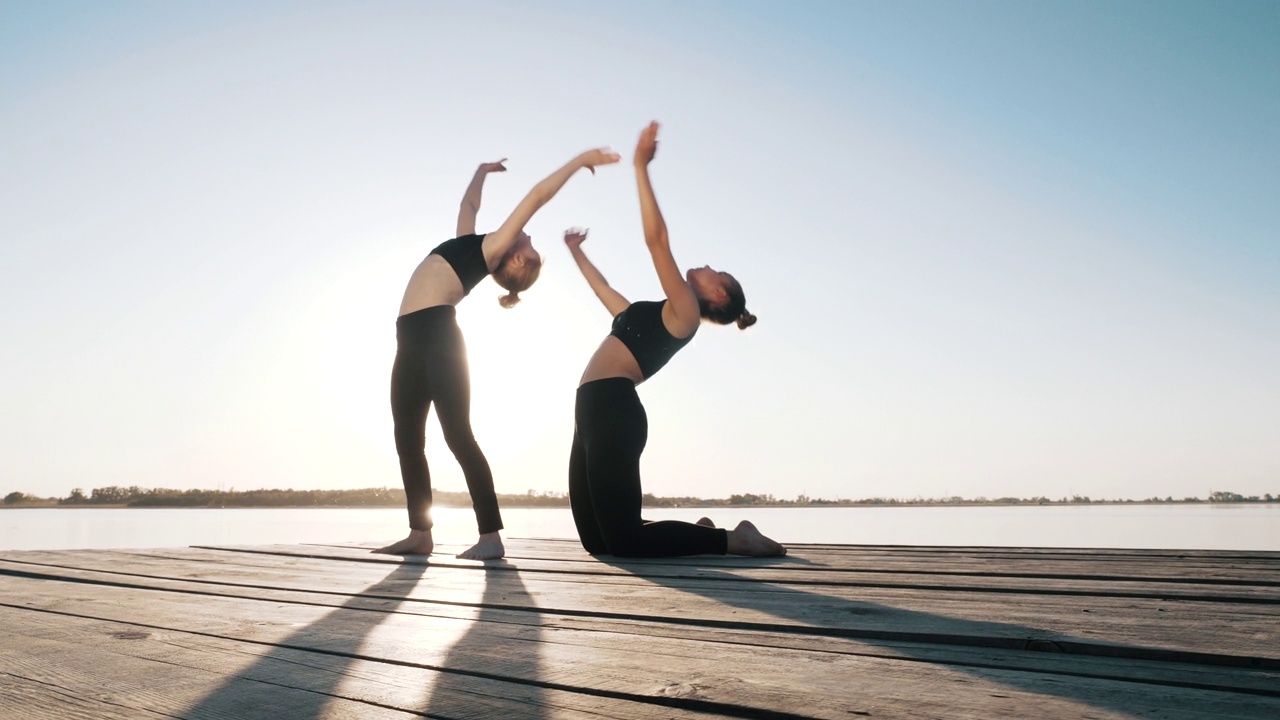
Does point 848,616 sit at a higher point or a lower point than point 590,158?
lower

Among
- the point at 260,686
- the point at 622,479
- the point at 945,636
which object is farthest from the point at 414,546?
the point at 945,636

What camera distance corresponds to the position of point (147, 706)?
121cm

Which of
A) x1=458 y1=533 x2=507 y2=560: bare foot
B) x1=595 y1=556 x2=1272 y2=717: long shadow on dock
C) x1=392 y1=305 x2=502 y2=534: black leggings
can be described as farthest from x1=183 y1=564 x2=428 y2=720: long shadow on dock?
x1=392 y1=305 x2=502 y2=534: black leggings

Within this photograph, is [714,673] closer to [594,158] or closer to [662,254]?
[662,254]

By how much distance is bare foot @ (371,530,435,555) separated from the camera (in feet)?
12.8

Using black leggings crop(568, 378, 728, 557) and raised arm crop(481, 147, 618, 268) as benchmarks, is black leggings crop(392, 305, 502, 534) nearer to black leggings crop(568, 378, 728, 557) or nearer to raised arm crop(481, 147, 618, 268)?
raised arm crop(481, 147, 618, 268)

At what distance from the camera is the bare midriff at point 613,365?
3.60 metres

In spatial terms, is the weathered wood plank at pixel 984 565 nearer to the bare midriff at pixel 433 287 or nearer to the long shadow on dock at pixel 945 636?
the long shadow on dock at pixel 945 636

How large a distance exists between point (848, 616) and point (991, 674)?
22.4 inches

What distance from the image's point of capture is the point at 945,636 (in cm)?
155

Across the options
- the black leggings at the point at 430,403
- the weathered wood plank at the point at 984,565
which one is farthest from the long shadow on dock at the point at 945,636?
the black leggings at the point at 430,403

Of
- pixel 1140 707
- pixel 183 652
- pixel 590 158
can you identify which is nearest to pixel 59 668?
pixel 183 652

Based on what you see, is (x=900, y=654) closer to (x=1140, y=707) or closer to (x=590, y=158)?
(x=1140, y=707)

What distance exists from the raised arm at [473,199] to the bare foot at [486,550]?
4.91ft
